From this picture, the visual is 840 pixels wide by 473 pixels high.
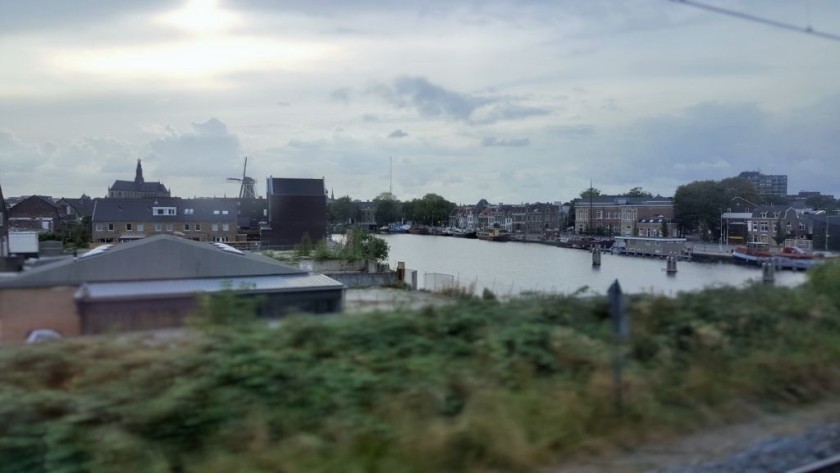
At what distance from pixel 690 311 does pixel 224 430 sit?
5838 mm

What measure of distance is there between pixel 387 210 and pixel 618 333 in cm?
8459

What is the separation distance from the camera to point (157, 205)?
32562mm

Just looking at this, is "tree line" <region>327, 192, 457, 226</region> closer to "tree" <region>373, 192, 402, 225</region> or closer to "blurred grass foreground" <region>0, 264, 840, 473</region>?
"tree" <region>373, 192, 402, 225</region>

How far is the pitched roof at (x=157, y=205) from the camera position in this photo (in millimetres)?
26984

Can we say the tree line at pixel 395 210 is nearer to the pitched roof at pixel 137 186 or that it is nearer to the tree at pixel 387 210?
the tree at pixel 387 210

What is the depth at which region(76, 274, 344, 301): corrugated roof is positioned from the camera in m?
8.36

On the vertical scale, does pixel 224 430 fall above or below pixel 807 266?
below

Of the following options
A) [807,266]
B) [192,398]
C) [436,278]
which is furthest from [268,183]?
[192,398]

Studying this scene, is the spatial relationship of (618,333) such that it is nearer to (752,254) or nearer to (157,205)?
(752,254)

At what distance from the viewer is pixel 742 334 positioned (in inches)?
344

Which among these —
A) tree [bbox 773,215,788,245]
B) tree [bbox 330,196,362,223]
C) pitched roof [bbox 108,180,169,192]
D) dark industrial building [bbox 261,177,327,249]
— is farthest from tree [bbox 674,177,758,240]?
tree [bbox 330,196,362,223]

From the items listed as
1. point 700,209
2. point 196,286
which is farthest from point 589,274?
point 196,286

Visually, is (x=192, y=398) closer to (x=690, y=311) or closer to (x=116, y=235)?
(x=690, y=311)

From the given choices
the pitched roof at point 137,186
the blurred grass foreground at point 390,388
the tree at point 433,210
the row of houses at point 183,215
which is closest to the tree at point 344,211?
the tree at point 433,210
